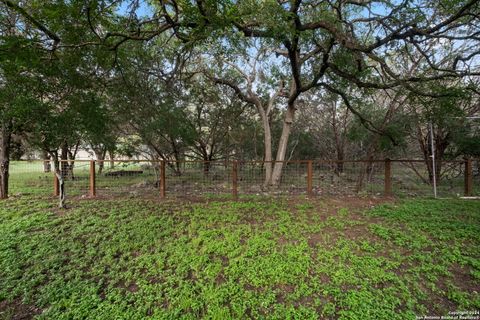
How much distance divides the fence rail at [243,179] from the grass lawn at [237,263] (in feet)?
5.15

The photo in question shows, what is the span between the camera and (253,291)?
230cm

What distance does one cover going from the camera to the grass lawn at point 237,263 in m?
2.13

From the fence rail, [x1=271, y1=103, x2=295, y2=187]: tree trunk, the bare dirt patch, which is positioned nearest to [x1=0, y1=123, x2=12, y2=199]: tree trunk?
the fence rail

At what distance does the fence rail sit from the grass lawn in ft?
5.15

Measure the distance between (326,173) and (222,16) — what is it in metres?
5.53

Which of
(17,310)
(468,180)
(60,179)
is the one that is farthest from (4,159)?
(468,180)

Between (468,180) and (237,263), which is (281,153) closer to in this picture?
(468,180)

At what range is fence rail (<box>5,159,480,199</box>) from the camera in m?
5.63

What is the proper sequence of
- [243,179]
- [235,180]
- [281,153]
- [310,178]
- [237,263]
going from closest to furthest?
[237,263], [235,180], [310,178], [243,179], [281,153]

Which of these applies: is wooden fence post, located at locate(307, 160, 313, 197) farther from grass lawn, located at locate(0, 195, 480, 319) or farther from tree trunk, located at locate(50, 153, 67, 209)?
tree trunk, located at locate(50, 153, 67, 209)

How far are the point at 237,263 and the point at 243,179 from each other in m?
4.08

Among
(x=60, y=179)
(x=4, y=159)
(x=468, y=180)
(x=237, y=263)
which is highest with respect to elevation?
(x=4, y=159)

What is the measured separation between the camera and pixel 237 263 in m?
2.70

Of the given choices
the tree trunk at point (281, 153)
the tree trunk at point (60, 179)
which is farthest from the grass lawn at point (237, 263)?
the tree trunk at point (281, 153)
